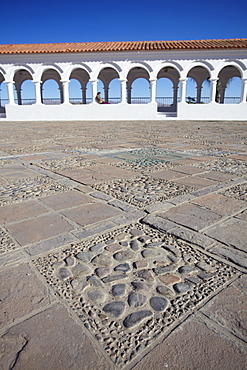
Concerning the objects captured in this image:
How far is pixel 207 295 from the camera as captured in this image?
149cm

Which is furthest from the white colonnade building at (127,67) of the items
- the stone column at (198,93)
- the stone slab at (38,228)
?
the stone slab at (38,228)

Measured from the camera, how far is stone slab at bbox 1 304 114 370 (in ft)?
3.67

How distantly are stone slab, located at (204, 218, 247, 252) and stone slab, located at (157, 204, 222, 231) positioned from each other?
89 millimetres

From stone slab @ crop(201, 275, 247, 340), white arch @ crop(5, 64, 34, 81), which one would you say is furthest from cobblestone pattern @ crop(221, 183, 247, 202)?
white arch @ crop(5, 64, 34, 81)

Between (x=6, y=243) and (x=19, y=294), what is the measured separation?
0.62 m

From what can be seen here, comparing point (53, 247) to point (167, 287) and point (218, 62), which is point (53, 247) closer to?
point (167, 287)

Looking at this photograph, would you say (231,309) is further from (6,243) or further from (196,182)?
(196,182)

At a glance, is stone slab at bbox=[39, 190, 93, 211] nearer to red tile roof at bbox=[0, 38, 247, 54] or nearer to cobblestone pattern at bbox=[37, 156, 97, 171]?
cobblestone pattern at bbox=[37, 156, 97, 171]

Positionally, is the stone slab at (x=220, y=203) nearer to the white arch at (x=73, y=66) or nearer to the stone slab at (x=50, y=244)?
the stone slab at (x=50, y=244)

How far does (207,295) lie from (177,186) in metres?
1.96

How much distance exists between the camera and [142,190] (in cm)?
321

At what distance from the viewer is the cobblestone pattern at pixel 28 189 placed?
117 inches

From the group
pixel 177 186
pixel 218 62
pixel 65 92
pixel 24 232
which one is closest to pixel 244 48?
pixel 218 62

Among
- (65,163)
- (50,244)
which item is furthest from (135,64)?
(50,244)
